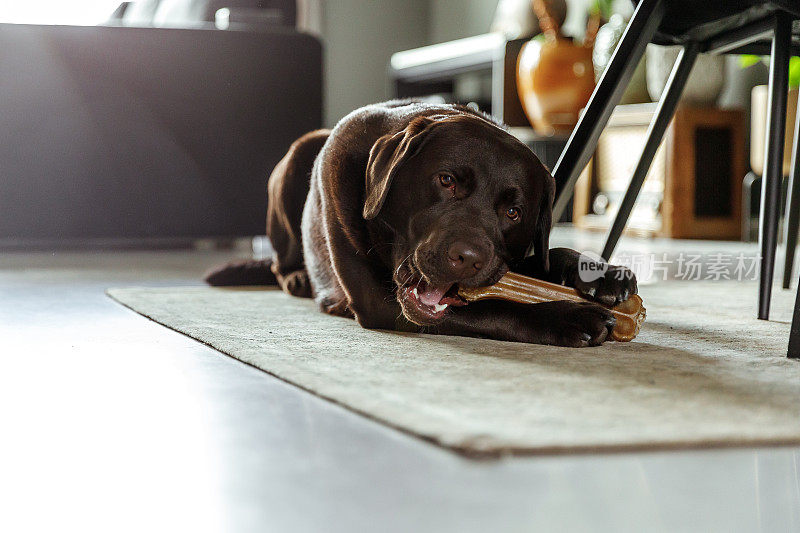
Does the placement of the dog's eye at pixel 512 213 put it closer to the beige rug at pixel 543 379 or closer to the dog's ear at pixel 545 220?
the dog's ear at pixel 545 220

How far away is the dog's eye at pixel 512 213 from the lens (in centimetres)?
166

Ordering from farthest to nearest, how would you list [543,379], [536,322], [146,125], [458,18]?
1. [458,18]
2. [146,125]
3. [536,322]
4. [543,379]

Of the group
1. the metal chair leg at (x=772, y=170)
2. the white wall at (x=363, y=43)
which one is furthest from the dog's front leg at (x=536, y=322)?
the white wall at (x=363, y=43)

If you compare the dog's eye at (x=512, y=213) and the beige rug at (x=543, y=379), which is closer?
the beige rug at (x=543, y=379)

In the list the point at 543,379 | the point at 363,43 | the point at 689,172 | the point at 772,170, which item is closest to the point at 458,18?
the point at 363,43

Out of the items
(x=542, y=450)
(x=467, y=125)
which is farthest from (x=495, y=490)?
(x=467, y=125)

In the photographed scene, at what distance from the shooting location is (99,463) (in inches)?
38.0

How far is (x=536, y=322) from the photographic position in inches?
63.2

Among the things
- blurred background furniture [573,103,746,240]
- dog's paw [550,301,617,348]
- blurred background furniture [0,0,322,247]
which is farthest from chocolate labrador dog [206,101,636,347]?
blurred background furniture [573,103,746,240]

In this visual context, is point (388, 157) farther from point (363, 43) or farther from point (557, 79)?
point (363, 43)

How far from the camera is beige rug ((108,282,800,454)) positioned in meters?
1.01

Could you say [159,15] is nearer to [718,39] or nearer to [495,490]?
[718,39]

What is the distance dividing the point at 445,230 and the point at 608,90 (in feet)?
1.88

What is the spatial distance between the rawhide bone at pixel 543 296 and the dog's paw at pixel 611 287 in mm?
12
